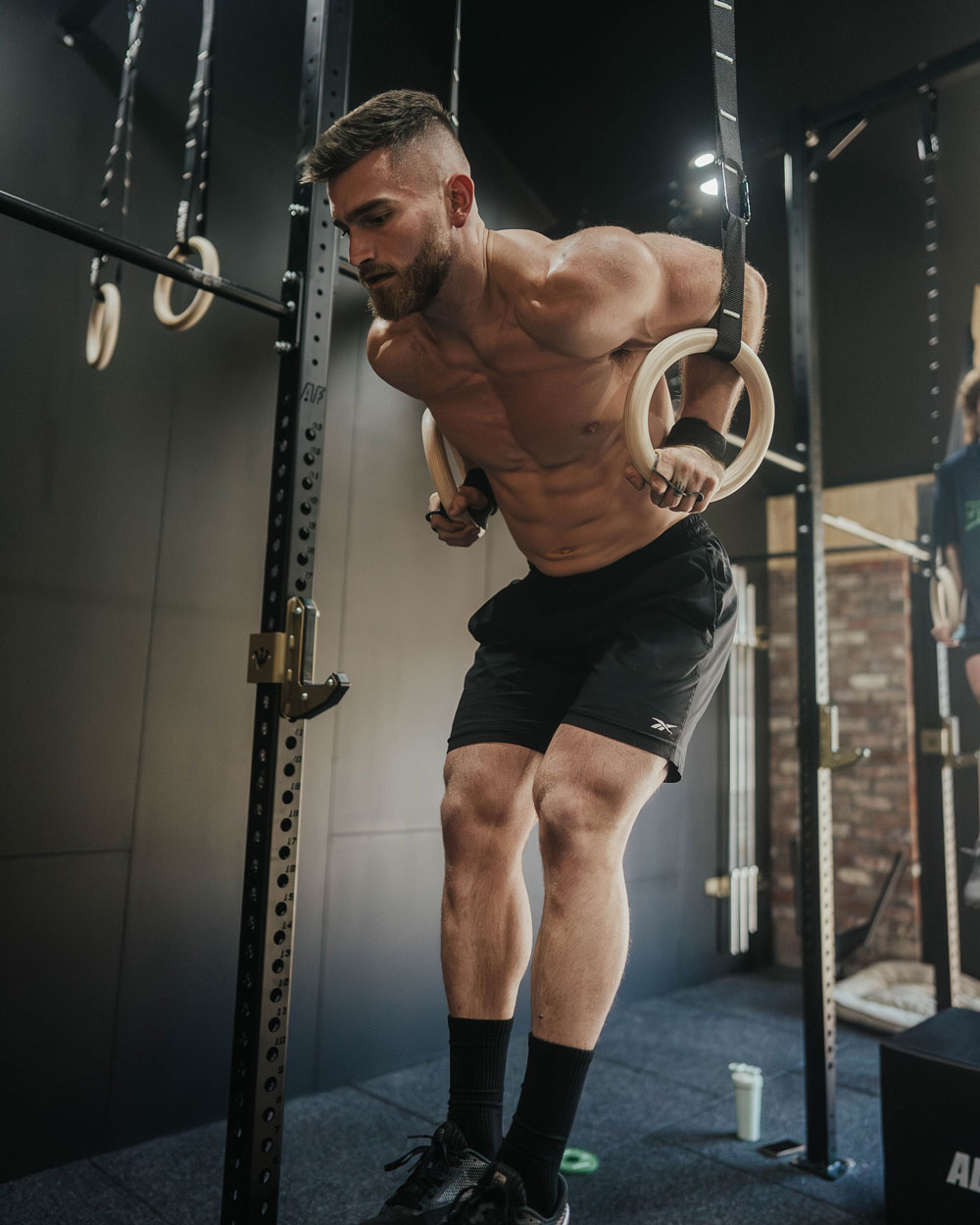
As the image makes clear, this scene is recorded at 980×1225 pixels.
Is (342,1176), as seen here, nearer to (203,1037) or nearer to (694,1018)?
(203,1037)

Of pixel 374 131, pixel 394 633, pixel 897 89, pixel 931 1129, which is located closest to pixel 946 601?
pixel 897 89

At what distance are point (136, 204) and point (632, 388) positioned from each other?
2012 millimetres

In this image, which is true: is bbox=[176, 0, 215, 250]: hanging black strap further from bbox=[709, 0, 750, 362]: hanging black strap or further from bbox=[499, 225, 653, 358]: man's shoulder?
bbox=[709, 0, 750, 362]: hanging black strap

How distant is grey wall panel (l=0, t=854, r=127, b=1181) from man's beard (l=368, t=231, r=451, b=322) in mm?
1765

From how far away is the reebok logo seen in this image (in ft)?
6.59

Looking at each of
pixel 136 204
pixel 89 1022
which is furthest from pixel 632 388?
pixel 89 1022

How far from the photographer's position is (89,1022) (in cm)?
240

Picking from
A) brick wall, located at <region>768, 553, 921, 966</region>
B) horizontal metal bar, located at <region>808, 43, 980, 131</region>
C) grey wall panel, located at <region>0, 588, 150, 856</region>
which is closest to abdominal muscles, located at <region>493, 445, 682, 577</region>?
grey wall panel, located at <region>0, 588, 150, 856</region>

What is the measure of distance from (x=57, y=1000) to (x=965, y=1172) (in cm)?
218

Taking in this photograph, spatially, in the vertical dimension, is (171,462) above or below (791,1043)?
above

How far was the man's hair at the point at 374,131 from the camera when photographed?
1271mm

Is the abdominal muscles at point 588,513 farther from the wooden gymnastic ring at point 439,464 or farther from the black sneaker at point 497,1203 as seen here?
the black sneaker at point 497,1203

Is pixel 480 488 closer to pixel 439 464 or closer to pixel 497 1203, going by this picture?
pixel 439 464

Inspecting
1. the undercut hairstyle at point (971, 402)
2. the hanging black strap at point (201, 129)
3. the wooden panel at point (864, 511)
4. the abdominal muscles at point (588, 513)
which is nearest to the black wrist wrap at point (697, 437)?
the abdominal muscles at point (588, 513)
